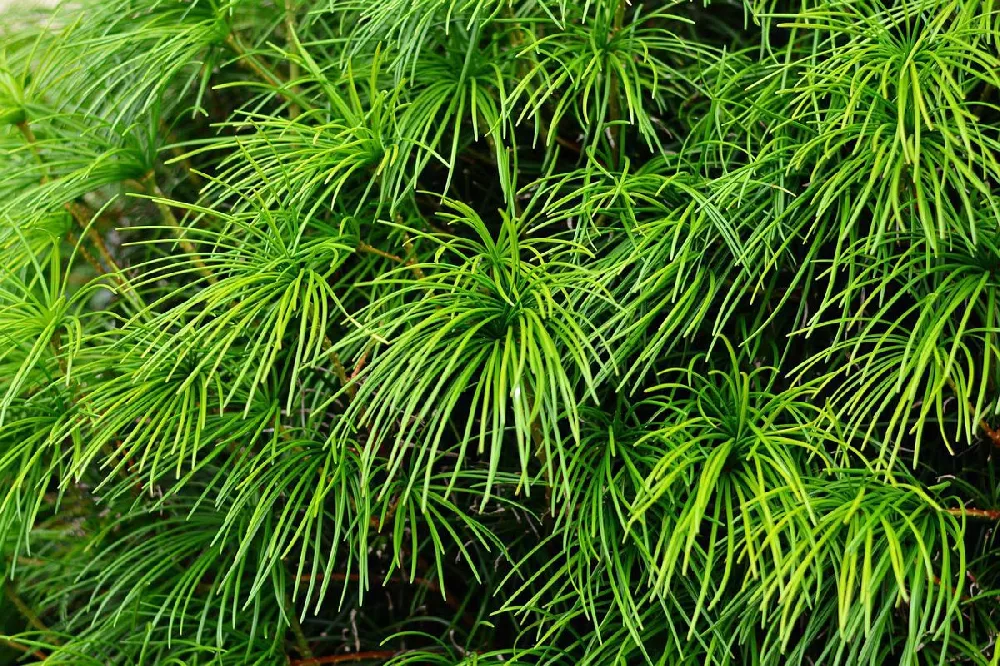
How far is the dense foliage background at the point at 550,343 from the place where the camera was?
2.37 feet

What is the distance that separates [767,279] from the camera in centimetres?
87

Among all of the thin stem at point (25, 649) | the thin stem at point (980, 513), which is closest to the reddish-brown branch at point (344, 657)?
the thin stem at point (25, 649)

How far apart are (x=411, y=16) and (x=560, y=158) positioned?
0.21 meters

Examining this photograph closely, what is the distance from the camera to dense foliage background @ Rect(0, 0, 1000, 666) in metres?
0.72

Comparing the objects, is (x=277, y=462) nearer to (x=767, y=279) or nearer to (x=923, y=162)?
(x=767, y=279)

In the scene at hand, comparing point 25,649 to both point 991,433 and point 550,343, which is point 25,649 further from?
point 991,433

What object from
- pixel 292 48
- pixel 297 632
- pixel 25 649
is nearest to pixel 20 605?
pixel 25 649

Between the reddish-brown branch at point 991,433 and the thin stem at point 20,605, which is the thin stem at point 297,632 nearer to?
the thin stem at point 20,605

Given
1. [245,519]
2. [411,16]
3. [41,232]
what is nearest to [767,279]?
[411,16]

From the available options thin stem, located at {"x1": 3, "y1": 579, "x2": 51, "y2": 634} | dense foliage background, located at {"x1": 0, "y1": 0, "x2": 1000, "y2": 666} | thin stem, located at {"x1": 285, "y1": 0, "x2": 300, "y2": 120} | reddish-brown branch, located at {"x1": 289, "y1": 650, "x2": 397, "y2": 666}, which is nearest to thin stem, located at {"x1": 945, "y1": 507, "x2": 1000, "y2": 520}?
dense foliage background, located at {"x1": 0, "y1": 0, "x2": 1000, "y2": 666}

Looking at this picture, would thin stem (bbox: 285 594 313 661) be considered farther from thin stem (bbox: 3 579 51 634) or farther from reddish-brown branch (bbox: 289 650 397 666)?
thin stem (bbox: 3 579 51 634)

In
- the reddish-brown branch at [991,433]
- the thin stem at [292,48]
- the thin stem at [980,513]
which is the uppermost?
the thin stem at [292,48]

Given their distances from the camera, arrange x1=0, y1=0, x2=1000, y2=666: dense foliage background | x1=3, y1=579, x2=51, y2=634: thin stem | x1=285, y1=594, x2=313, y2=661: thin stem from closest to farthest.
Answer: x1=0, y1=0, x2=1000, y2=666: dense foliage background < x1=285, y1=594, x2=313, y2=661: thin stem < x1=3, y1=579, x2=51, y2=634: thin stem

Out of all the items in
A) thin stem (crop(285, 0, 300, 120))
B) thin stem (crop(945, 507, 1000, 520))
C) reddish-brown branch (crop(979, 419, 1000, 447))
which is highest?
thin stem (crop(285, 0, 300, 120))
